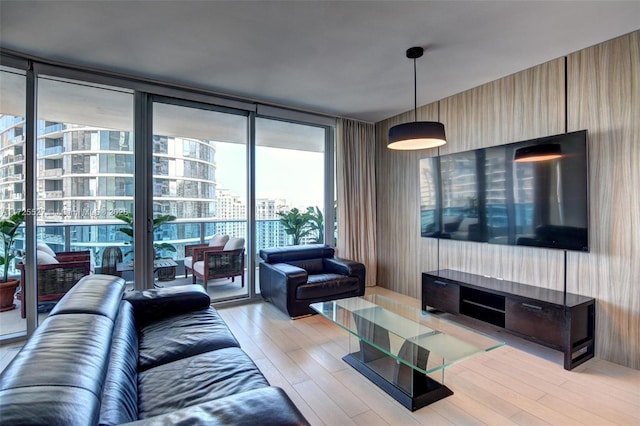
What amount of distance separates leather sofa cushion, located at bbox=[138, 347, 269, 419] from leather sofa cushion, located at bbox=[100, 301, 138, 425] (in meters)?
0.05

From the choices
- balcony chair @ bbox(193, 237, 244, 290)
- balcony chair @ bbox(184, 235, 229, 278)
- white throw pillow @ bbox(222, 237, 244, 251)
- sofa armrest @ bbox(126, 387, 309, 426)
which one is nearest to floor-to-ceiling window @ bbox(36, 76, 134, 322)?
balcony chair @ bbox(184, 235, 229, 278)

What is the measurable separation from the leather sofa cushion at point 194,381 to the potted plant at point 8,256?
2603 mm

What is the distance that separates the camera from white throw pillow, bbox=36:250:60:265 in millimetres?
3095

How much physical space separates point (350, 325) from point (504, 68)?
283 cm

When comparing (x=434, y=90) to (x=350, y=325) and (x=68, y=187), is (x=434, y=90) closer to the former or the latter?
(x=350, y=325)

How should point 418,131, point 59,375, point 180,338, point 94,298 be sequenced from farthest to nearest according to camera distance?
1. point 418,131
2. point 180,338
3. point 94,298
4. point 59,375

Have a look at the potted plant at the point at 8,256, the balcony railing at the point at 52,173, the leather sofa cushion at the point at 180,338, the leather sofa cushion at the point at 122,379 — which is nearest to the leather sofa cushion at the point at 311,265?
the leather sofa cushion at the point at 180,338

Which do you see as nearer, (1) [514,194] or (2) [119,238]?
(1) [514,194]

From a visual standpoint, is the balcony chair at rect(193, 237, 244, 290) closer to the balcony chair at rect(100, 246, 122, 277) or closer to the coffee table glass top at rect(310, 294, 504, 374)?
the balcony chair at rect(100, 246, 122, 277)

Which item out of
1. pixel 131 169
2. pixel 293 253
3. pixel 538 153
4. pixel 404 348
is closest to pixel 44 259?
pixel 131 169

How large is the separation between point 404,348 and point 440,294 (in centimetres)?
158

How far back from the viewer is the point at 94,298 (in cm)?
174

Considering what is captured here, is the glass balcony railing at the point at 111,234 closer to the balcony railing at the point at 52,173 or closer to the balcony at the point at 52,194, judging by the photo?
the balcony at the point at 52,194

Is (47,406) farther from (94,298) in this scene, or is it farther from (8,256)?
(8,256)
